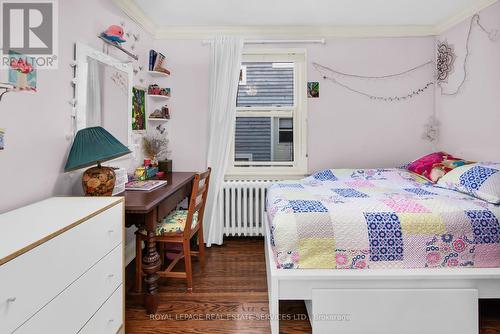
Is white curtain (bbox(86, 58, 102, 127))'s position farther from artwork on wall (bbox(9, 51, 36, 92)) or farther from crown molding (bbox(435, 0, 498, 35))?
crown molding (bbox(435, 0, 498, 35))

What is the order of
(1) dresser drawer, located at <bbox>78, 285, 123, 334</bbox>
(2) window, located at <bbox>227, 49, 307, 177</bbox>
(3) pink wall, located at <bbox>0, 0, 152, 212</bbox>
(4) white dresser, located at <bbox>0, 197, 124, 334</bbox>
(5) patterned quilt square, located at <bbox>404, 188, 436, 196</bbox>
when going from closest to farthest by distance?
(4) white dresser, located at <bbox>0, 197, 124, 334</bbox> → (1) dresser drawer, located at <bbox>78, 285, 123, 334</bbox> → (3) pink wall, located at <bbox>0, 0, 152, 212</bbox> → (5) patterned quilt square, located at <bbox>404, 188, 436, 196</bbox> → (2) window, located at <bbox>227, 49, 307, 177</bbox>

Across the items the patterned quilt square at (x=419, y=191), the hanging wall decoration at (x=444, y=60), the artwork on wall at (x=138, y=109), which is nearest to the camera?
the patterned quilt square at (x=419, y=191)

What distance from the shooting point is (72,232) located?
3.91 ft

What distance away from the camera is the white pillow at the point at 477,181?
77.9 inches

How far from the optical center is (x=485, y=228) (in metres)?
1.71

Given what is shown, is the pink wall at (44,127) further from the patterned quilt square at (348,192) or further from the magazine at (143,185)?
the patterned quilt square at (348,192)

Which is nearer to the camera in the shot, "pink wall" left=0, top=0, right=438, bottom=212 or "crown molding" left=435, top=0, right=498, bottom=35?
"crown molding" left=435, top=0, right=498, bottom=35

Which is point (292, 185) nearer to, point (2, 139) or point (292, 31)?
point (292, 31)

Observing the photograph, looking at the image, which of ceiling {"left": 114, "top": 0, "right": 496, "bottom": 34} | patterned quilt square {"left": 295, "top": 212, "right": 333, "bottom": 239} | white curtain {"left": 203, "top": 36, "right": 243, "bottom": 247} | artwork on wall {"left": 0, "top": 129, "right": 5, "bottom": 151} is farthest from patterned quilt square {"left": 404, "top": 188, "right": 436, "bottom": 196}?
artwork on wall {"left": 0, "top": 129, "right": 5, "bottom": 151}

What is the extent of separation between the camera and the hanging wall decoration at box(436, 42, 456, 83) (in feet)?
10.2

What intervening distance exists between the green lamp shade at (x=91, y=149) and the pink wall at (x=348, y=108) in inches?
62.3

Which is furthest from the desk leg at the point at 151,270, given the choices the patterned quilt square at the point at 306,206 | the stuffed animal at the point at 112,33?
the stuffed animal at the point at 112,33

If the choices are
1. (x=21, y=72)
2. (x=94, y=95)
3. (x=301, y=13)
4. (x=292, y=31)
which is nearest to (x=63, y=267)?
(x=21, y=72)

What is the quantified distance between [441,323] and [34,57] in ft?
8.67
